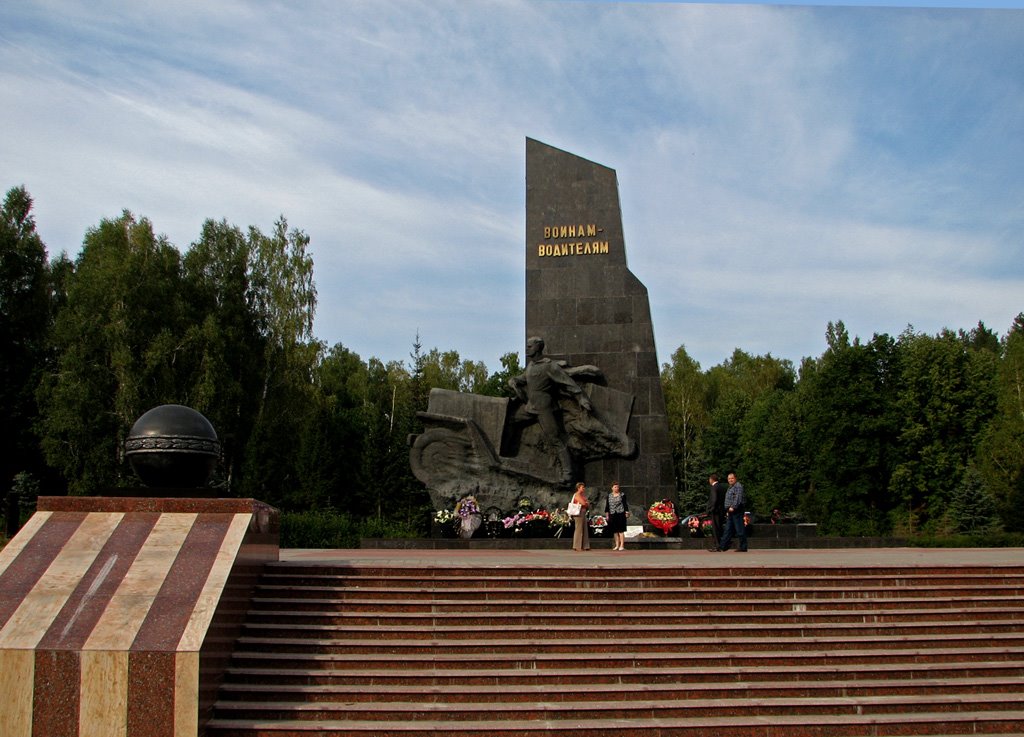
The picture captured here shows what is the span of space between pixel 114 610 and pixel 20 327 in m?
28.8

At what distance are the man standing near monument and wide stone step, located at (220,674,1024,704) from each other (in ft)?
36.0

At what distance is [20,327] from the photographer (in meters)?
32.1

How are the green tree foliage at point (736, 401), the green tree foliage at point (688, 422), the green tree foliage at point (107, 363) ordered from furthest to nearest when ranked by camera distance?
the green tree foliage at point (736, 401), the green tree foliage at point (688, 422), the green tree foliage at point (107, 363)

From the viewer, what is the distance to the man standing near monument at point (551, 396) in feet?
60.6

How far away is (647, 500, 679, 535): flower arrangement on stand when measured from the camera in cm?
A: 1767

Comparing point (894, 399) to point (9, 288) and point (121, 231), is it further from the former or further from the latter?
point (9, 288)

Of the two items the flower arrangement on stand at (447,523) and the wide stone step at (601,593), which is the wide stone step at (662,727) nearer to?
the wide stone step at (601,593)

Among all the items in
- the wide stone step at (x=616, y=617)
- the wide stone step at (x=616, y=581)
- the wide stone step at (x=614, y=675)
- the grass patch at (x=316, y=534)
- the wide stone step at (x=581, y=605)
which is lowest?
the grass patch at (x=316, y=534)

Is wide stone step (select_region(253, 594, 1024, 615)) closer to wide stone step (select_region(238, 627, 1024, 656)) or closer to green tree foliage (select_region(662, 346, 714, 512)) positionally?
wide stone step (select_region(238, 627, 1024, 656))

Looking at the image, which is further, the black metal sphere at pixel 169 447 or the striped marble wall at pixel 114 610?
the black metal sphere at pixel 169 447

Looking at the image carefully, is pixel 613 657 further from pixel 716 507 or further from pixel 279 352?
pixel 279 352

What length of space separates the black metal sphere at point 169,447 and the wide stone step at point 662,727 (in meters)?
2.35

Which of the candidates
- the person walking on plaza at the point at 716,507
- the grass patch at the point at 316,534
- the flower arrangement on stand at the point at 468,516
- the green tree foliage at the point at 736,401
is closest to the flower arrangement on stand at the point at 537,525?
the flower arrangement on stand at the point at 468,516

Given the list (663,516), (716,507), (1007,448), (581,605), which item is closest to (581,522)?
(716,507)
